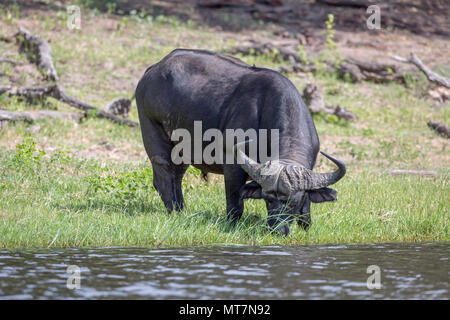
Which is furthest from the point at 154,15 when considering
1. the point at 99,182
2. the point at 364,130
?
the point at 99,182

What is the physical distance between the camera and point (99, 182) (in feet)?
31.0

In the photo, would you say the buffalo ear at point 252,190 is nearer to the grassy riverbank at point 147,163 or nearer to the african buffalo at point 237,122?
the african buffalo at point 237,122

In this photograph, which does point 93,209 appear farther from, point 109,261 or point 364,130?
point 364,130

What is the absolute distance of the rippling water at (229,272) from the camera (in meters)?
5.54

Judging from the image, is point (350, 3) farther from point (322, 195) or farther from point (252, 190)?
point (252, 190)

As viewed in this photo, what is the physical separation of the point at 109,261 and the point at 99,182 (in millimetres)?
2986

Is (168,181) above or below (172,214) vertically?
above

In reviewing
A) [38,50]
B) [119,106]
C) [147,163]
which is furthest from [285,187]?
[38,50]

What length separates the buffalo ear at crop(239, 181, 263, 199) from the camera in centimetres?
773

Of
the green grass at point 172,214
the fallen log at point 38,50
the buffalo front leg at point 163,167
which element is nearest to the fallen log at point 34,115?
the fallen log at point 38,50

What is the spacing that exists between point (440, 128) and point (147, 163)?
24.2ft

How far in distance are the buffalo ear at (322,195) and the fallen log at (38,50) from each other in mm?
10378

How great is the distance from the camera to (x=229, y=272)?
6215mm

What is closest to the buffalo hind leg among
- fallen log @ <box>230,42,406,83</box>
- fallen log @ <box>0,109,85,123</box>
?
fallen log @ <box>0,109,85,123</box>
